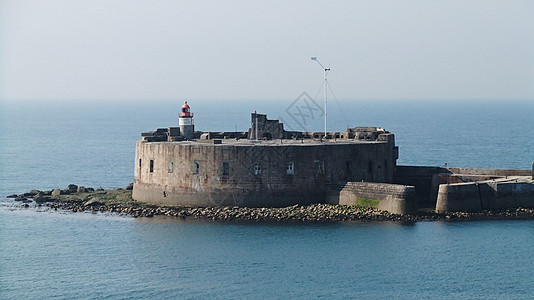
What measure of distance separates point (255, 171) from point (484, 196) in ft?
40.7

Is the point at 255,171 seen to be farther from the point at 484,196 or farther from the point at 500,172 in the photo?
the point at 500,172

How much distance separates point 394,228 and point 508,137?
80861 millimetres

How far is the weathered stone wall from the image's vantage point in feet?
181

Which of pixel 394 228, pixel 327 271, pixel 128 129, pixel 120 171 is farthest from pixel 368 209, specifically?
pixel 128 129

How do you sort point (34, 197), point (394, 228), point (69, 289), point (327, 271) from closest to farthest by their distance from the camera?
point (69, 289) → point (327, 271) → point (394, 228) → point (34, 197)

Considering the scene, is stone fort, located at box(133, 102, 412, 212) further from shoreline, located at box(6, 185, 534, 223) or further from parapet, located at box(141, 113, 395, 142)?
parapet, located at box(141, 113, 395, 142)

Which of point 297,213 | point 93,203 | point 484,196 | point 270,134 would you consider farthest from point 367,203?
point 93,203

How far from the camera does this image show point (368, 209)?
2101 inches

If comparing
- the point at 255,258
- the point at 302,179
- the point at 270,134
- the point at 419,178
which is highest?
the point at 270,134

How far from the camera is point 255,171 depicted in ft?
181

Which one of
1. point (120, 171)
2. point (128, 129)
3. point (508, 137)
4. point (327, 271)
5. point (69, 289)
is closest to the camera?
point (69, 289)

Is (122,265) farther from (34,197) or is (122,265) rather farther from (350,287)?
(34,197)

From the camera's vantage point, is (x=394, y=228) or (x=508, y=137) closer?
(x=394, y=228)

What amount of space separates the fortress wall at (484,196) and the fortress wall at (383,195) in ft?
5.95
